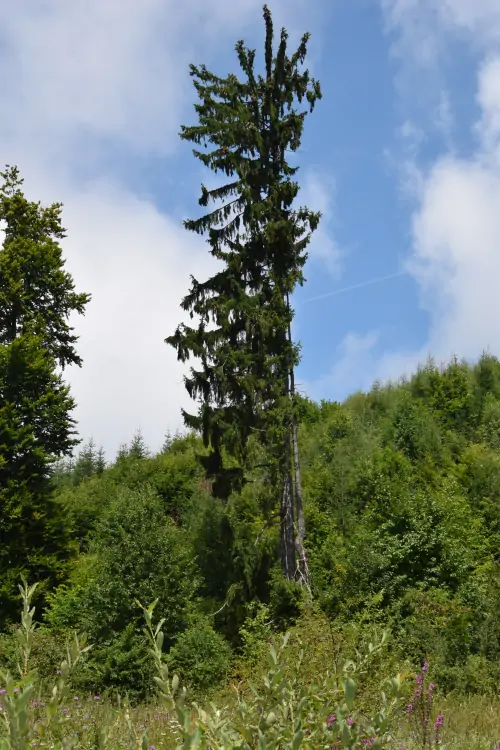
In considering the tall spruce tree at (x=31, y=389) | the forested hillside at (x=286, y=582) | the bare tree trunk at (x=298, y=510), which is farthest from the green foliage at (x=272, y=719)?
the tall spruce tree at (x=31, y=389)

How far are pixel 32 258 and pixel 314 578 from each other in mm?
16589

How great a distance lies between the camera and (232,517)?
22.0 m

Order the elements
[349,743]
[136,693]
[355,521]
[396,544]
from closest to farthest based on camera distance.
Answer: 1. [349,743]
2. [136,693]
3. [396,544]
4. [355,521]

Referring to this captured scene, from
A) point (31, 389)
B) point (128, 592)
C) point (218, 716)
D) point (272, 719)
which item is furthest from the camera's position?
point (31, 389)

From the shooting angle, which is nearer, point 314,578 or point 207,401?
point 207,401

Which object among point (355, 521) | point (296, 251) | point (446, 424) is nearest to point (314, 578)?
point (355, 521)

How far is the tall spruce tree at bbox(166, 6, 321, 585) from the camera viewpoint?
20.5 metres

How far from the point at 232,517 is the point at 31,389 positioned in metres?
9.15

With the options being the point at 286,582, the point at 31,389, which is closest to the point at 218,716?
the point at 286,582

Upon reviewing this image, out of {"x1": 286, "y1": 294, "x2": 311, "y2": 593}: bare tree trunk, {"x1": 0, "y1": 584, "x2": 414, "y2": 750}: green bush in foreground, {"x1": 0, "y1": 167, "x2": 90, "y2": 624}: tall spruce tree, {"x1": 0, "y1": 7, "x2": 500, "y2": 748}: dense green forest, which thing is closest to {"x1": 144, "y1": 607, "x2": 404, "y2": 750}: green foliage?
{"x1": 0, "y1": 584, "x2": 414, "y2": 750}: green bush in foreground

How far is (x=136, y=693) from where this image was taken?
15383mm

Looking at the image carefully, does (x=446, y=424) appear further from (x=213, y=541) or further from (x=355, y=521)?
(x=213, y=541)

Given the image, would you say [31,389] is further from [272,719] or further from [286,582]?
[272,719]

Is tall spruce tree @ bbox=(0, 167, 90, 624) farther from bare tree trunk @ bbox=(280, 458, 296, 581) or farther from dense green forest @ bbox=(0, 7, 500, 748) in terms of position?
bare tree trunk @ bbox=(280, 458, 296, 581)
